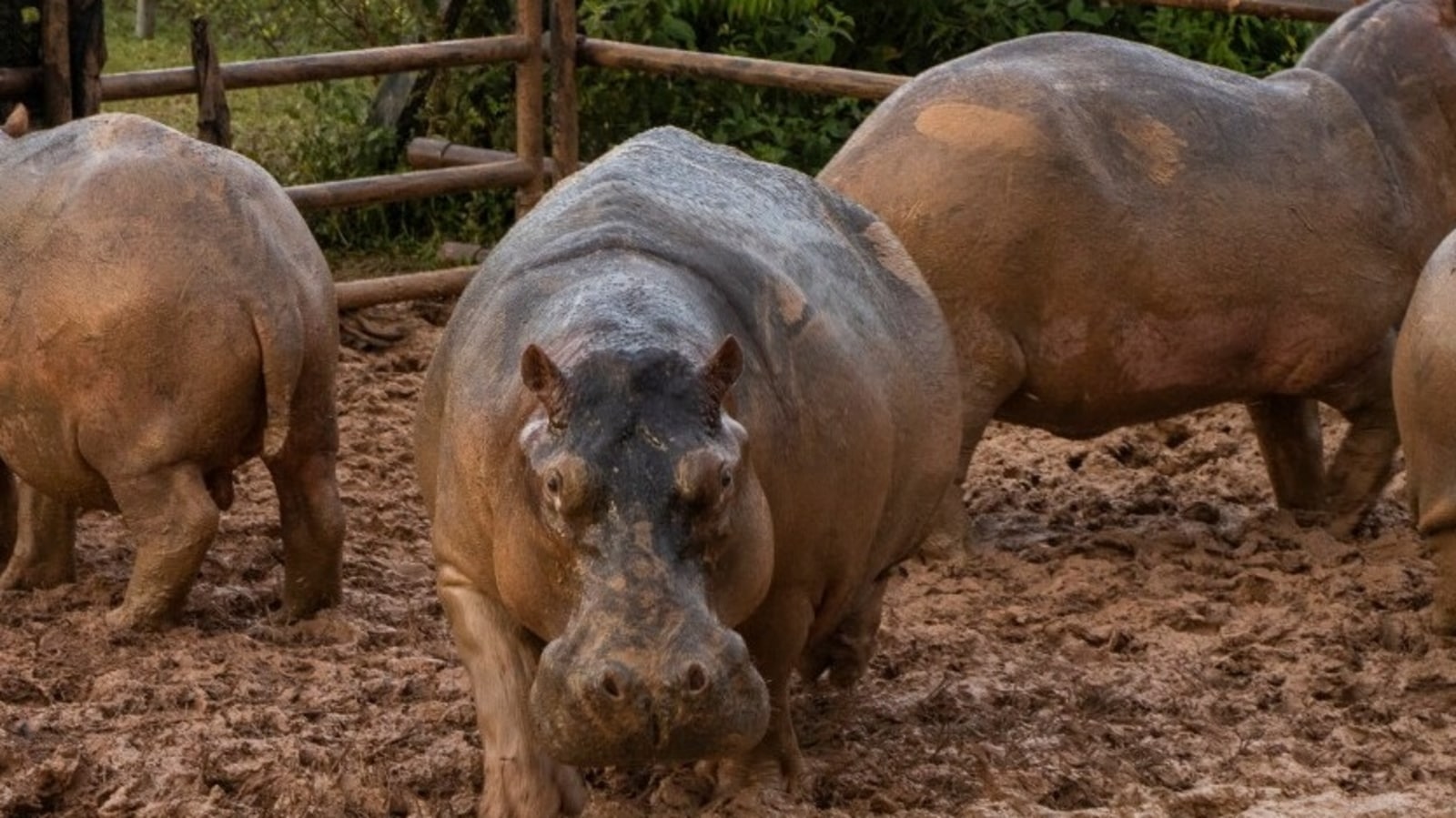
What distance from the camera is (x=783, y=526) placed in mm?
4504

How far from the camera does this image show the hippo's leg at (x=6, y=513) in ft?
21.4

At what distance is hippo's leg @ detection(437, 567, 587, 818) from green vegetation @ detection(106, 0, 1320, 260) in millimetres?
5456

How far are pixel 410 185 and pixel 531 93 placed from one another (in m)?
0.58

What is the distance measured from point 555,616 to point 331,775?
3.15 feet

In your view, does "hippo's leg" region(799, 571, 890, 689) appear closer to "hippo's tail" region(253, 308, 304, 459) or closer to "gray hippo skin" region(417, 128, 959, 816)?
"gray hippo skin" region(417, 128, 959, 816)

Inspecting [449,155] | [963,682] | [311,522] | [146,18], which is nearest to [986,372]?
[963,682]

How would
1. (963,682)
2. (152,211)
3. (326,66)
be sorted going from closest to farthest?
(963,682), (152,211), (326,66)

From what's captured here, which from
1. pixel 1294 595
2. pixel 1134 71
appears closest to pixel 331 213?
pixel 1134 71

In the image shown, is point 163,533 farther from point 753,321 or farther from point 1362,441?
point 1362,441

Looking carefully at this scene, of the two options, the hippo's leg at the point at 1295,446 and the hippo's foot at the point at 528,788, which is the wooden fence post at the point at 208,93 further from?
the hippo's foot at the point at 528,788

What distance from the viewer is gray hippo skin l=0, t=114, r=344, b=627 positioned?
18.7ft

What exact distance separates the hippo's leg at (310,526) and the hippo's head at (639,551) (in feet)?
7.07

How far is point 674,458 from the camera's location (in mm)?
3891

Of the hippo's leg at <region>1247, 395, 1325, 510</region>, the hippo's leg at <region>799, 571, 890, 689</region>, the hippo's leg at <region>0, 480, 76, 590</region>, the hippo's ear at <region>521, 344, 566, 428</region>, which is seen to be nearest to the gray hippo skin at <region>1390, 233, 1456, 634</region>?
the hippo's leg at <region>1247, 395, 1325, 510</region>
